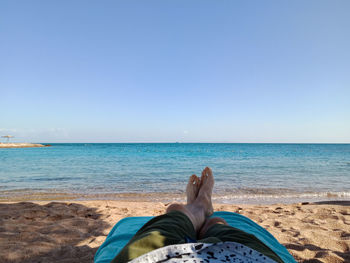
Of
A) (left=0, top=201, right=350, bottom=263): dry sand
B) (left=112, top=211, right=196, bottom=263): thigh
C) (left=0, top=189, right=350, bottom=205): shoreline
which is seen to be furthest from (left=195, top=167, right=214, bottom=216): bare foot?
(left=0, top=189, right=350, bottom=205): shoreline

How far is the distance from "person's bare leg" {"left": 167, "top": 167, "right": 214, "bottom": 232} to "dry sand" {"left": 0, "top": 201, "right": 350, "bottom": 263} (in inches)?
30.4

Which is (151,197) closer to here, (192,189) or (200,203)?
(192,189)

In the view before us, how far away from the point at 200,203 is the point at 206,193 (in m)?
0.32

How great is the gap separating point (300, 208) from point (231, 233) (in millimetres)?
3101

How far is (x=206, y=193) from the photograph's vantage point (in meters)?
2.31

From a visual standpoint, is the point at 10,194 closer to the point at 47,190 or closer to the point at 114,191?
the point at 47,190

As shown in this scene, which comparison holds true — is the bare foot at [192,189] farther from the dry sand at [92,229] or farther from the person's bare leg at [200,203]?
the dry sand at [92,229]

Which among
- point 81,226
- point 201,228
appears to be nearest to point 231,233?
point 201,228

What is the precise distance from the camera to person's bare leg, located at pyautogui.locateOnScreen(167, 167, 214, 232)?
143cm

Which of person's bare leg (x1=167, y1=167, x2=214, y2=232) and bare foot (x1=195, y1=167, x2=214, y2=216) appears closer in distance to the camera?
person's bare leg (x1=167, y1=167, x2=214, y2=232)

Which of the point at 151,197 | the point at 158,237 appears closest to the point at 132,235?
the point at 158,237

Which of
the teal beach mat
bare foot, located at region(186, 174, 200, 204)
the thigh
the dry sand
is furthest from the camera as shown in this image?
bare foot, located at region(186, 174, 200, 204)

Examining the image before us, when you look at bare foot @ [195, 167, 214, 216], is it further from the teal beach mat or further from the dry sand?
the dry sand

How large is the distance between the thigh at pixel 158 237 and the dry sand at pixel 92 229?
3.65ft
